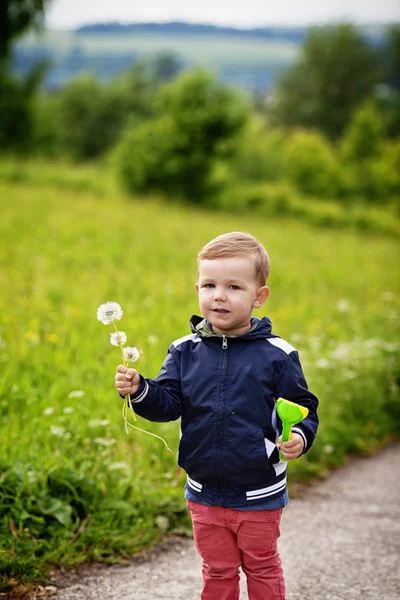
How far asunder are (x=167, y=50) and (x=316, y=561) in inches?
3434

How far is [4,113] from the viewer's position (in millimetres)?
25328

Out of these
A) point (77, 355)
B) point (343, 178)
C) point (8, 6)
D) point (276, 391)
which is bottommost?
point (343, 178)

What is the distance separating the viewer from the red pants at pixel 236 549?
2.26m

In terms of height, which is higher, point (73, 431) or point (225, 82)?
point (225, 82)

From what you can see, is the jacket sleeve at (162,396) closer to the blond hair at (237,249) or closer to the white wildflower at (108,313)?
the white wildflower at (108,313)

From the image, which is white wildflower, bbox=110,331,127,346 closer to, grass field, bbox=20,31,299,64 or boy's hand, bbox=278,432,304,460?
boy's hand, bbox=278,432,304,460

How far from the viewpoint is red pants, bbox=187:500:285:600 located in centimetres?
226

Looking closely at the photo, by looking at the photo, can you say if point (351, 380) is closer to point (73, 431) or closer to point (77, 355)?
point (77, 355)

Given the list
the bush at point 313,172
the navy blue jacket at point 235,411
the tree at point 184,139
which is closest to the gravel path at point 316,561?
the navy blue jacket at point 235,411

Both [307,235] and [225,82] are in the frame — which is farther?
[225,82]

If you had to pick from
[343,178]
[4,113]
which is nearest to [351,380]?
[4,113]

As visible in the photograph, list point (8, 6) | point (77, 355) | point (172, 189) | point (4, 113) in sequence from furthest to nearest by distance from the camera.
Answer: point (4, 113), point (172, 189), point (8, 6), point (77, 355)

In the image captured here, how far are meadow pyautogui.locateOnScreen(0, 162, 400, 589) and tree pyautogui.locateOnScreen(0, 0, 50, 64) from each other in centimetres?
1000

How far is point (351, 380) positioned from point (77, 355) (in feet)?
6.91
